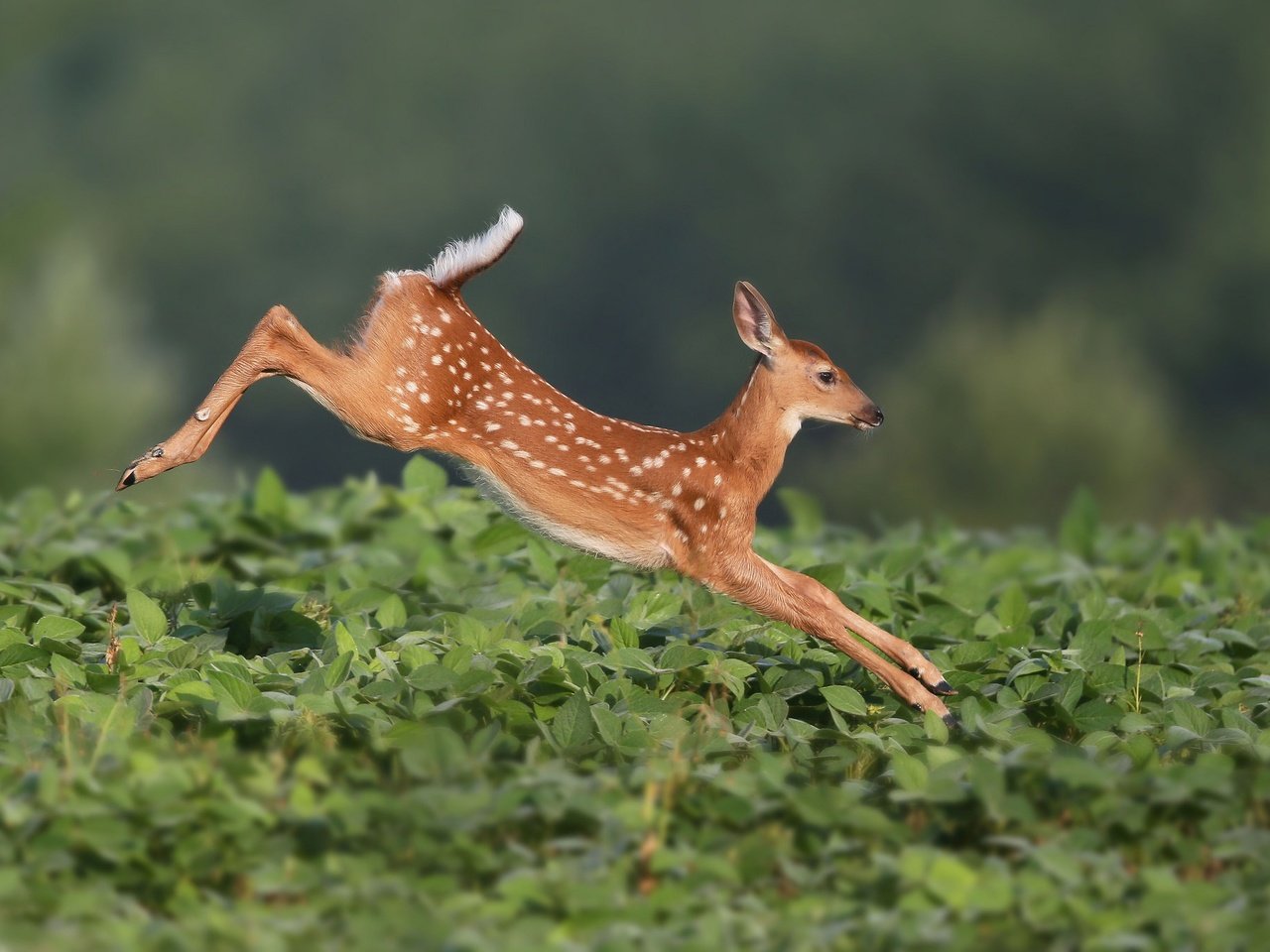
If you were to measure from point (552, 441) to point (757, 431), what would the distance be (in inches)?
30.9

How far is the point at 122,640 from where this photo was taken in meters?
6.74

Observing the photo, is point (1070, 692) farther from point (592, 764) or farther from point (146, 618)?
point (146, 618)

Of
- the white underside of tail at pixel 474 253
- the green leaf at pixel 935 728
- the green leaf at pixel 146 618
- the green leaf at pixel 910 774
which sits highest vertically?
the white underside of tail at pixel 474 253

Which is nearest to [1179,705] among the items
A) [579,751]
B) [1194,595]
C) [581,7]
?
[579,751]

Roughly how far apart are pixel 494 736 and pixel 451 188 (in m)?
46.7

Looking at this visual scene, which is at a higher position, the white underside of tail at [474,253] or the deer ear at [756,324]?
the white underside of tail at [474,253]

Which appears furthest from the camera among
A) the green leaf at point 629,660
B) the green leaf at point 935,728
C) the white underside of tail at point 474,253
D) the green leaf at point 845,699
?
the white underside of tail at point 474,253

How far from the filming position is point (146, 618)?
693cm

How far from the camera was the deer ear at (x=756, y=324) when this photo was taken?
23.4ft

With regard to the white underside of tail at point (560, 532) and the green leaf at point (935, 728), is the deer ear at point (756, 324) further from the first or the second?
the green leaf at point (935, 728)

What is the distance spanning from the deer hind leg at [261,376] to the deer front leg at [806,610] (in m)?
1.51

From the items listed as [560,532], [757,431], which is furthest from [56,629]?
[757,431]

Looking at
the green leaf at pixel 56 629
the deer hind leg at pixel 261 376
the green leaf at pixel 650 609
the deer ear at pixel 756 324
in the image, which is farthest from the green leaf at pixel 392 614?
the deer ear at pixel 756 324

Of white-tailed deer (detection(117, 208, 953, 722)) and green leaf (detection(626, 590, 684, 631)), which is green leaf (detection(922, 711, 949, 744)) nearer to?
white-tailed deer (detection(117, 208, 953, 722))
